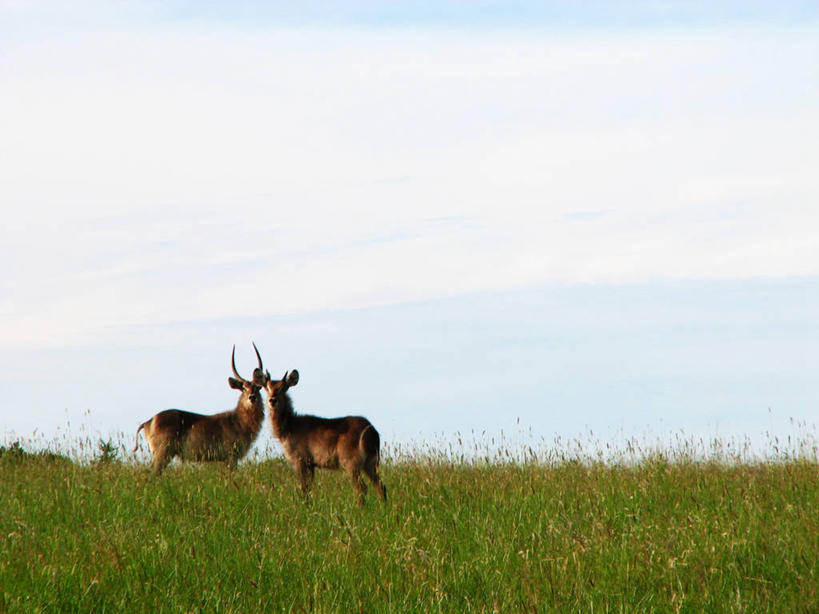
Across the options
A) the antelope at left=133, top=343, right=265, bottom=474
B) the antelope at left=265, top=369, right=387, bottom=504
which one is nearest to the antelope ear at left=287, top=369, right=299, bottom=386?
the antelope at left=265, top=369, right=387, bottom=504

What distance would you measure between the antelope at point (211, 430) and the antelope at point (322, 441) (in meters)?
1.19

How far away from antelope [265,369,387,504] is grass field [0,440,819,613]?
27 cm

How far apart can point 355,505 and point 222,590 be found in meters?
3.08

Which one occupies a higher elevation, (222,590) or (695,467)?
(695,467)

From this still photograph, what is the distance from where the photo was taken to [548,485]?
384 inches

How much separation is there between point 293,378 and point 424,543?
4.80 m

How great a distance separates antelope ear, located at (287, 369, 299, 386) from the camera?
38.4 ft

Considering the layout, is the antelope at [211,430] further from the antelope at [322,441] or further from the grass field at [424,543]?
the grass field at [424,543]

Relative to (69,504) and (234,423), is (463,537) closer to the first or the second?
(69,504)

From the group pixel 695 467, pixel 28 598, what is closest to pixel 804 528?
pixel 695 467

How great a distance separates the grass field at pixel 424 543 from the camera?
588 centimetres

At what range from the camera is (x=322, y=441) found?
420 inches

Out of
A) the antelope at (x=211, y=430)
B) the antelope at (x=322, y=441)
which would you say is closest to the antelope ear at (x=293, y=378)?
the antelope at (x=322, y=441)

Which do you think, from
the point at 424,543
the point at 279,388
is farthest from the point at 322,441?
the point at 424,543
